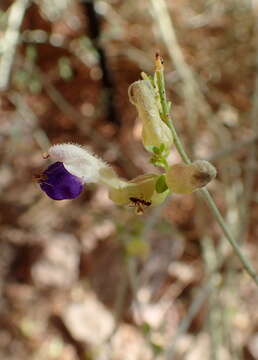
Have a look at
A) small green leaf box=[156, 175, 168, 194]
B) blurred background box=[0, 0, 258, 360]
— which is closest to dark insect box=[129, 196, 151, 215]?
small green leaf box=[156, 175, 168, 194]

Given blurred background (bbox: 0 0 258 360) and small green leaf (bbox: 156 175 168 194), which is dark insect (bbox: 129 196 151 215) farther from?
blurred background (bbox: 0 0 258 360)

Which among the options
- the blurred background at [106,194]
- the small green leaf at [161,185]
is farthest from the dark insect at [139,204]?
the blurred background at [106,194]

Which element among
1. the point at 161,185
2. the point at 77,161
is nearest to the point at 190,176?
the point at 161,185

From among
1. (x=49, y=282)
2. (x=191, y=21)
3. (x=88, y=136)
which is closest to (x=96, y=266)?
(x=49, y=282)

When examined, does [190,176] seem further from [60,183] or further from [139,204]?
[60,183]

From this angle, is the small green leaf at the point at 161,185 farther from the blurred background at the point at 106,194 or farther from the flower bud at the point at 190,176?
the blurred background at the point at 106,194

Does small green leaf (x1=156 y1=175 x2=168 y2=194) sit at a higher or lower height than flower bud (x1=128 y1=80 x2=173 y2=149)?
lower

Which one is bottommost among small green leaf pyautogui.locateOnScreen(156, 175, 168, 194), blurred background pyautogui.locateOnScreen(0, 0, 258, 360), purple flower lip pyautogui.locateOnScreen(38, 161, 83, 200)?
blurred background pyautogui.locateOnScreen(0, 0, 258, 360)

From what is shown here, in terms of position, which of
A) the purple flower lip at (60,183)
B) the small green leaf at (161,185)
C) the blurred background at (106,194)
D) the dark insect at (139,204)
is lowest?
the blurred background at (106,194)
